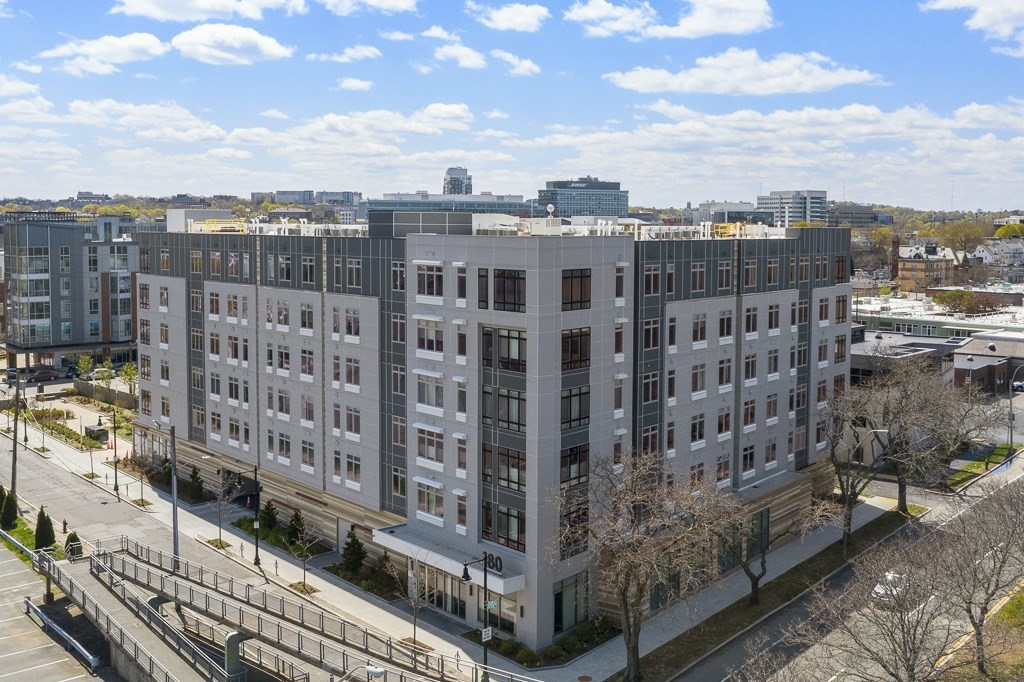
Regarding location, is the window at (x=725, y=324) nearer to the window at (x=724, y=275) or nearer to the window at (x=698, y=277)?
the window at (x=724, y=275)

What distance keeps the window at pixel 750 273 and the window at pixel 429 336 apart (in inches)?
782

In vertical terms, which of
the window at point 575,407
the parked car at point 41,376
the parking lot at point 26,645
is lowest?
the parking lot at point 26,645

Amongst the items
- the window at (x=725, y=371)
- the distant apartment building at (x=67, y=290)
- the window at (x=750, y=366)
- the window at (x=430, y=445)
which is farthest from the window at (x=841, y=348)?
the distant apartment building at (x=67, y=290)

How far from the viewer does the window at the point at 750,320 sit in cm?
5606

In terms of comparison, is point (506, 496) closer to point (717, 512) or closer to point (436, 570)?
point (436, 570)

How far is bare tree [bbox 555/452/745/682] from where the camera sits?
39594 mm

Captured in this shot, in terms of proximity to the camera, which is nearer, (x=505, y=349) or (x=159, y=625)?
(x=159, y=625)

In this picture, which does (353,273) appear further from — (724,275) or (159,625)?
(724,275)

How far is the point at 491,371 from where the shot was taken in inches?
1779

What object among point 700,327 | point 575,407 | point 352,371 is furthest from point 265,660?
point 700,327

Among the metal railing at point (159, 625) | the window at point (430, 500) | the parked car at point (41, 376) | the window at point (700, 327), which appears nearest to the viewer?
the metal railing at point (159, 625)

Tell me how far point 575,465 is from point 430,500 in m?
8.75

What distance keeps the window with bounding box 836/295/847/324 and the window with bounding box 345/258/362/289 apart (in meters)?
33.6

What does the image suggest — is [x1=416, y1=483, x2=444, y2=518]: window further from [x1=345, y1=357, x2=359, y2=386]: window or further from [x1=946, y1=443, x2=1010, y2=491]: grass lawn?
[x1=946, y1=443, x2=1010, y2=491]: grass lawn
